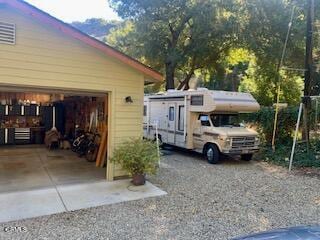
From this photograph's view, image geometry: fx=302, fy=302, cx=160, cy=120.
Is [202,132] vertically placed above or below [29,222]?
above

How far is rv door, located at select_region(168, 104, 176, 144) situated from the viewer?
12.2 meters

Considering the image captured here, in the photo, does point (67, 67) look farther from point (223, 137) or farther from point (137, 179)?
point (223, 137)

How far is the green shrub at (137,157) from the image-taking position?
22.7 ft

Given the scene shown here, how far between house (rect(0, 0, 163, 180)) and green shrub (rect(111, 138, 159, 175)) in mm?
516

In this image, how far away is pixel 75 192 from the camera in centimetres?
668

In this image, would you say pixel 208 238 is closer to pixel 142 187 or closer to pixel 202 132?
pixel 142 187

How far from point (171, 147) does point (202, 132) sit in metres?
3.07

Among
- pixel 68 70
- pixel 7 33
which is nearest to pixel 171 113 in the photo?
pixel 68 70

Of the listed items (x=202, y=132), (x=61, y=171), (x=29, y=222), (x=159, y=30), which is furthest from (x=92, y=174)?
(x=159, y=30)

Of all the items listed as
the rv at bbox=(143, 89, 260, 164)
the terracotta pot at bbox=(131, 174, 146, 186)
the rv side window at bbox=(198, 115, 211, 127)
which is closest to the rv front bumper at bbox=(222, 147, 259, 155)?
the rv at bbox=(143, 89, 260, 164)

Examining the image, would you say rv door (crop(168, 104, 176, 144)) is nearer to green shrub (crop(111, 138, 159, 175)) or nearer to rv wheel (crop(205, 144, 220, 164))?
rv wheel (crop(205, 144, 220, 164))

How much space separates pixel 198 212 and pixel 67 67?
4212mm

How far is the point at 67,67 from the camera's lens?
22.4 feet

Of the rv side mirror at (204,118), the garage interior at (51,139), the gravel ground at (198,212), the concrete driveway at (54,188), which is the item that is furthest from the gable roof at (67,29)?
the rv side mirror at (204,118)
